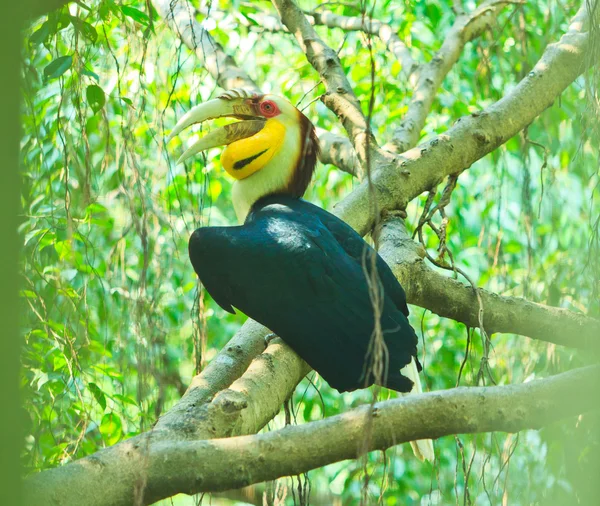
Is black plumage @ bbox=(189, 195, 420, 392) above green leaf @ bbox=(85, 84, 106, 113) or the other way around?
the other way around

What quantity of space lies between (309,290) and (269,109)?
1.13m

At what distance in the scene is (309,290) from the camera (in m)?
2.82

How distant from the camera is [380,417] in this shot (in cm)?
176

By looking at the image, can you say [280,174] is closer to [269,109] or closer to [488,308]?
[269,109]

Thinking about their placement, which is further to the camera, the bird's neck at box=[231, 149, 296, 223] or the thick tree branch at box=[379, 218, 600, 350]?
the bird's neck at box=[231, 149, 296, 223]

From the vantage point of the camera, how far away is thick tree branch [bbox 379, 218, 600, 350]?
10.0 ft

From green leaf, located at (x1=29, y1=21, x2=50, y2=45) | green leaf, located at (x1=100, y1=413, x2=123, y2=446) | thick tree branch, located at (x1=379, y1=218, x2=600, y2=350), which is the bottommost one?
green leaf, located at (x1=100, y1=413, x2=123, y2=446)

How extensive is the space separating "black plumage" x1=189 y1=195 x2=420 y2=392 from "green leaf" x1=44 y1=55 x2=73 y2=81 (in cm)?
76

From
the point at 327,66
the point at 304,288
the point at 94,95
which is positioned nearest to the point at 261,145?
the point at 327,66

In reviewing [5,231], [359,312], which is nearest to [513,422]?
[359,312]

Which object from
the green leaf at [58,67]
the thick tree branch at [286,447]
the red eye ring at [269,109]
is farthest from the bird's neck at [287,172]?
the thick tree branch at [286,447]

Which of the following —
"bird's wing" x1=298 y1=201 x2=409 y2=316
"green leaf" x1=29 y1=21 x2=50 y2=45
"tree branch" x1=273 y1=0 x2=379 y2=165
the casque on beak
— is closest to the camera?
"green leaf" x1=29 y1=21 x2=50 y2=45

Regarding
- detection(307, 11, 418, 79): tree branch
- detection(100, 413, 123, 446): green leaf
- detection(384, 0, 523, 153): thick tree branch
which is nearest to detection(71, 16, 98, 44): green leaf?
detection(100, 413, 123, 446): green leaf

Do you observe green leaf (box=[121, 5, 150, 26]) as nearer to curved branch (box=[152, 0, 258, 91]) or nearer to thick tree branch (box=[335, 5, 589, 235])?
thick tree branch (box=[335, 5, 589, 235])
